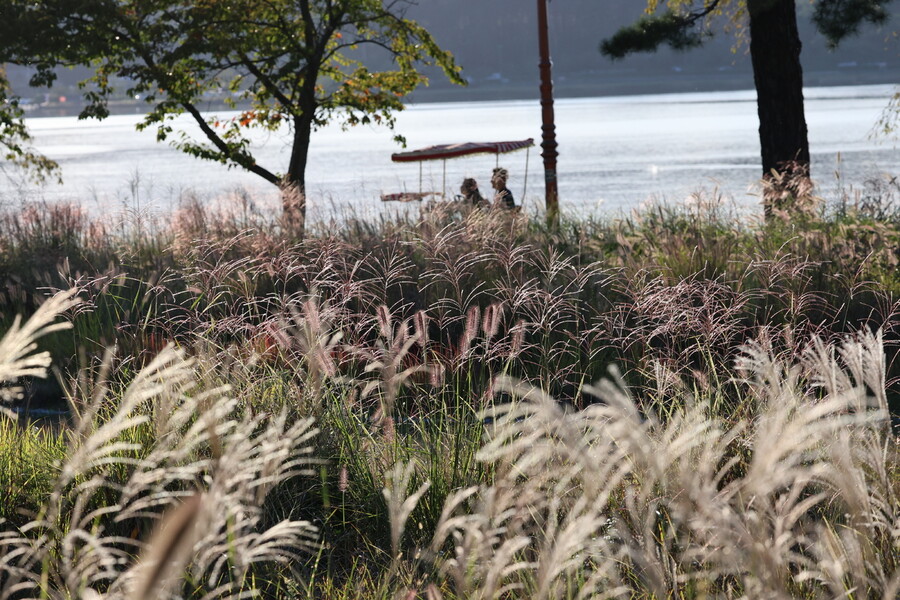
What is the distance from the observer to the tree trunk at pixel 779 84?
13164mm

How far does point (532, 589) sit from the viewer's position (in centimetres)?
289

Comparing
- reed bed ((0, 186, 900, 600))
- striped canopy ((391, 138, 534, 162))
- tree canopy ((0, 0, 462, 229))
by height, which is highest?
tree canopy ((0, 0, 462, 229))

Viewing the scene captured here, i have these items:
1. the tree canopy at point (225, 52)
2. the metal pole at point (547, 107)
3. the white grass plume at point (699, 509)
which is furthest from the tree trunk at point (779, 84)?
the white grass plume at point (699, 509)

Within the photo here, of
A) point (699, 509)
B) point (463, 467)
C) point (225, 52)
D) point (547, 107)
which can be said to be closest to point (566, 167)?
point (225, 52)

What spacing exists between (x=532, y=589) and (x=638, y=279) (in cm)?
431

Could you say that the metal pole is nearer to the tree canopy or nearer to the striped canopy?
the tree canopy

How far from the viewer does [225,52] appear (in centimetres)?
1584

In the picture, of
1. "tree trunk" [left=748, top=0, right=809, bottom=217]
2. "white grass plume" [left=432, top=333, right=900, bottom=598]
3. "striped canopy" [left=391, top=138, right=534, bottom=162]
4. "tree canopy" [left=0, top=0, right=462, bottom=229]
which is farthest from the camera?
"striped canopy" [left=391, top=138, right=534, bottom=162]

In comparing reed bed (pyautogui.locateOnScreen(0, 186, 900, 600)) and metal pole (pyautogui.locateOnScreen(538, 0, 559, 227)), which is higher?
metal pole (pyautogui.locateOnScreen(538, 0, 559, 227))

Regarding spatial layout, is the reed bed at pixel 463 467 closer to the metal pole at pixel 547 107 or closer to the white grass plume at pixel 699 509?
the white grass plume at pixel 699 509

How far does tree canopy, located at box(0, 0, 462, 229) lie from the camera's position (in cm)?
1534

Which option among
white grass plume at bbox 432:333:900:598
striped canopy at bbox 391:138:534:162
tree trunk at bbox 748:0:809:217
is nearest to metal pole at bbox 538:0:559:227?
tree trunk at bbox 748:0:809:217

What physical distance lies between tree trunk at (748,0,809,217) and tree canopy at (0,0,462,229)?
5180 mm

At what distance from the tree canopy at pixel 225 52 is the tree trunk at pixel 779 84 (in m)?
5.18
